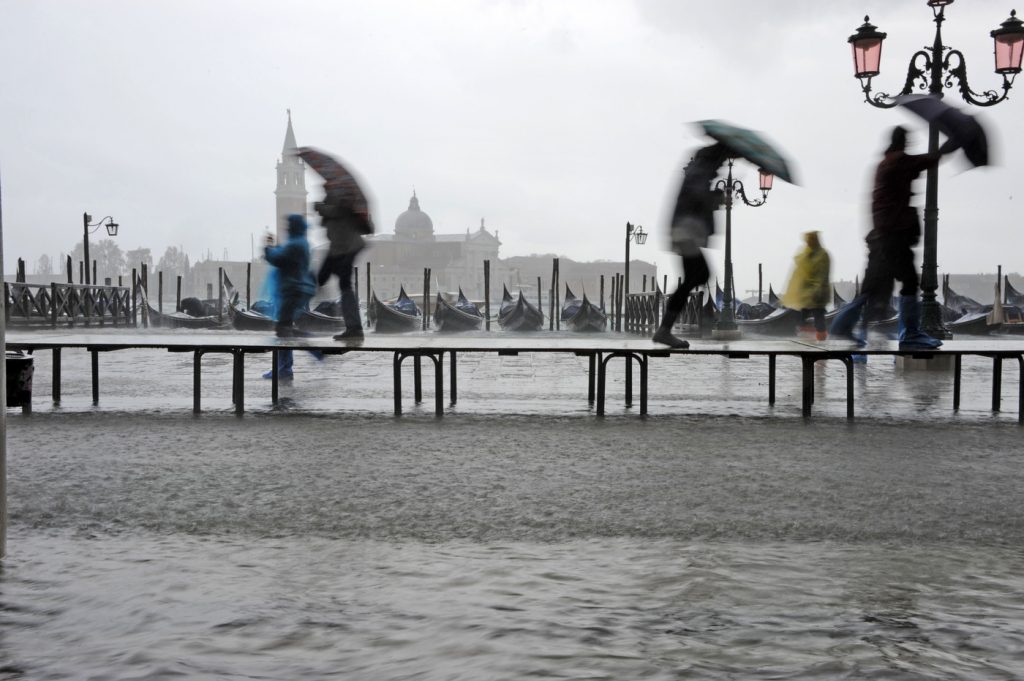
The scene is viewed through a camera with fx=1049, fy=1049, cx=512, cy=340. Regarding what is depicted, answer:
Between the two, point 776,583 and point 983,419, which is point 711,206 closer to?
point 983,419

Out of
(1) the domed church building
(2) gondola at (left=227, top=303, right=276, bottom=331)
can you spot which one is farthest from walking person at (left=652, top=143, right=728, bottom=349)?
(1) the domed church building

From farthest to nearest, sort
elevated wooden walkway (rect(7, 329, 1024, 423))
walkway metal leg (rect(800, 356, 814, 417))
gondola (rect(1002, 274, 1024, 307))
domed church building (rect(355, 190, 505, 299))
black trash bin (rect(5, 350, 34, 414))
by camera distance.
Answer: domed church building (rect(355, 190, 505, 299)) < gondola (rect(1002, 274, 1024, 307)) < walkway metal leg (rect(800, 356, 814, 417)) < elevated wooden walkway (rect(7, 329, 1024, 423)) < black trash bin (rect(5, 350, 34, 414))

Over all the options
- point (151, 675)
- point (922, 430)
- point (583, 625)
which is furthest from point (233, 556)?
point (922, 430)

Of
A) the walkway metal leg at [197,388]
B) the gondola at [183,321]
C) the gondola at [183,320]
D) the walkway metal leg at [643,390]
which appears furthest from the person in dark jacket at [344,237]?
the gondola at [183,320]

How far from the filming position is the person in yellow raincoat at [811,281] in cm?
1073

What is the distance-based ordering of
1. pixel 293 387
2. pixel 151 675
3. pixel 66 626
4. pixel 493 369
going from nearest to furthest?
pixel 151 675, pixel 66 626, pixel 293 387, pixel 493 369

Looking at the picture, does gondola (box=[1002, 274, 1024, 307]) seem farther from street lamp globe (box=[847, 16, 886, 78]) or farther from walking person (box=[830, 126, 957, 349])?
walking person (box=[830, 126, 957, 349])

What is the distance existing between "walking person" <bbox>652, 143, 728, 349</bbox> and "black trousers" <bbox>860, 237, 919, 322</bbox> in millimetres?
1508

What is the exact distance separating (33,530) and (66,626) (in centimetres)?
121

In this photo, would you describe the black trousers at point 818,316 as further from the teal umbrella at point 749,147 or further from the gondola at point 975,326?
the gondola at point 975,326

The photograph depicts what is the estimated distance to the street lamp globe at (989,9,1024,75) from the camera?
1174cm

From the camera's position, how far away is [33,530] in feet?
11.9

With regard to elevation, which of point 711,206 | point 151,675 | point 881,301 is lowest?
point 151,675

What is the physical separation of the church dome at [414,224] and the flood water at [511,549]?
128m
